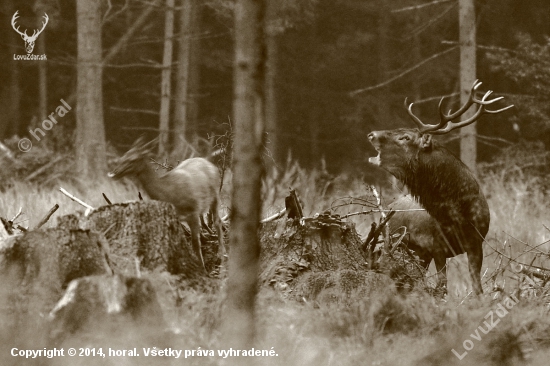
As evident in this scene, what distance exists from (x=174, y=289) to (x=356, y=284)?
150cm

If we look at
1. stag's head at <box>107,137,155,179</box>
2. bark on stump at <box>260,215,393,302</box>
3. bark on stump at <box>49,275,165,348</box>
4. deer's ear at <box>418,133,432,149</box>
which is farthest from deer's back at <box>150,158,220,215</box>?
deer's ear at <box>418,133,432,149</box>

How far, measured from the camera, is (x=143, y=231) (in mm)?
5520

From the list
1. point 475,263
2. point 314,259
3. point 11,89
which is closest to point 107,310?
point 314,259

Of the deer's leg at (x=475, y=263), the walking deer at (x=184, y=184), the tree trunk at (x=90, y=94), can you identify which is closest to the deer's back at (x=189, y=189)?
the walking deer at (x=184, y=184)

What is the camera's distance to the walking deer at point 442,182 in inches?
309

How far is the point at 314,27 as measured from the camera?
93.3ft

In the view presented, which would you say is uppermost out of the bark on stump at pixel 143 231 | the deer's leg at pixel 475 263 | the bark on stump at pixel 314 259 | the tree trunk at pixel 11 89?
the tree trunk at pixel 11 89

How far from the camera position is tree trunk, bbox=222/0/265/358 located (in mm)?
4129

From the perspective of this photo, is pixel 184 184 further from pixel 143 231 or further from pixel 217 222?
pixel 143 231

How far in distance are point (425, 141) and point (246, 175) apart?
4.36 metres

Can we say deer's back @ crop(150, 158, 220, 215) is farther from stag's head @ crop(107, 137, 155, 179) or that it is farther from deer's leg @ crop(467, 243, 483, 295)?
deer's leg @ crop(467, 243, 483, 295)

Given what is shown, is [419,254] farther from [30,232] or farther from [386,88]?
[386,88]

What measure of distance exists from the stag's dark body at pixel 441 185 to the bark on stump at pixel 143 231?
10.3 feet

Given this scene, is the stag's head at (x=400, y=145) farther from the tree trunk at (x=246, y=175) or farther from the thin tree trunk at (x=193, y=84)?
the thin tree trunk at (x=193, y=84)
